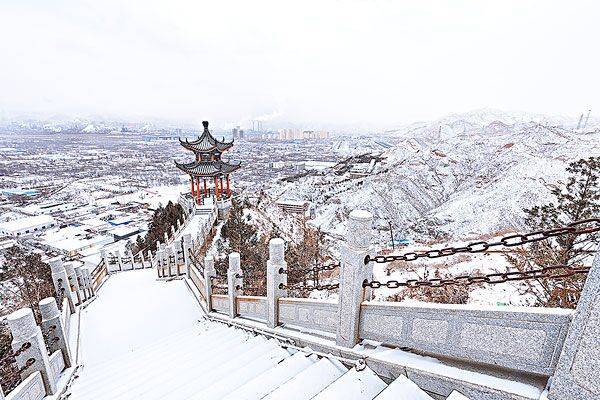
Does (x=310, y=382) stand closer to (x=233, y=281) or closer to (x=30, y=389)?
(x=30, y=389)

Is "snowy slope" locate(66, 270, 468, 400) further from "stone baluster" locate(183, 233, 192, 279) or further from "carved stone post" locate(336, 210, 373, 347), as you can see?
"stone baluster" locate(183, 233, 192, 279)

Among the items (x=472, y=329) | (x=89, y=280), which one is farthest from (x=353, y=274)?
(x=89, y=280)

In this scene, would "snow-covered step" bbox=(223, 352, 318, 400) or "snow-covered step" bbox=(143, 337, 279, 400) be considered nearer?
"snow-covered step" bbox=(223, 352, 318, 400)

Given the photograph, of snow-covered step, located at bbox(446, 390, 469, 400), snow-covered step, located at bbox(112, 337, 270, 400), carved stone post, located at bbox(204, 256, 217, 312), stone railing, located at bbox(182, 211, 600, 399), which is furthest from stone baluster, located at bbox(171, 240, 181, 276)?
snow-covered step, located at bbox(446, 390, 469, 400)

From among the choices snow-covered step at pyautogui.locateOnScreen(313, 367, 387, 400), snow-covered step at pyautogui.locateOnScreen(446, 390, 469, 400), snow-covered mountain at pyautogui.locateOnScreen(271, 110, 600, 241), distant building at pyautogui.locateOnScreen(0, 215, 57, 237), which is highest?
snow-covered step at pyautogui.locateOnScreen(446, 390, 469, 400)

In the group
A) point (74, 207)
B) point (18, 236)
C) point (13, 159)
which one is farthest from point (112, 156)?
point (18, 236)

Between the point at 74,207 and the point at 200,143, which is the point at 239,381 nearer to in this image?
the point at 200,143
